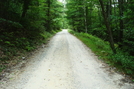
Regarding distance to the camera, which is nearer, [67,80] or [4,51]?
[67,80]

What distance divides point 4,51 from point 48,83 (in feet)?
15.5

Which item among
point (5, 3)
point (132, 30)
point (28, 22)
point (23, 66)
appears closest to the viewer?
point (23, 66)

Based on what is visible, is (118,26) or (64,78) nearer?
(64,78)

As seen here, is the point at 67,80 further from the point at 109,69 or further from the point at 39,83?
the point at 109,69

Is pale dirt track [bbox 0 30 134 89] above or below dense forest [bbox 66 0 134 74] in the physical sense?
below

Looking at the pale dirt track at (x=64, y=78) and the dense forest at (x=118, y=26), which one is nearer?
the pale dirt track at (x=64, y=78)

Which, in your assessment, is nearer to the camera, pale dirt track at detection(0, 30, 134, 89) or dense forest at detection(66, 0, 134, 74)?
pale dirt track at detection(0, 30, 134, 89)

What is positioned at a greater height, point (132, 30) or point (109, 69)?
point (132, 30)

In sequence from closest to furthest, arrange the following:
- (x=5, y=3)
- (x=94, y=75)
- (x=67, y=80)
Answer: (x=67, y=80)
(x=94, y=75)
(x=5, y=3)

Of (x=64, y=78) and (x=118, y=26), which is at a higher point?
(x=118, y=26)

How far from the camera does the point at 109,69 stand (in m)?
5.93

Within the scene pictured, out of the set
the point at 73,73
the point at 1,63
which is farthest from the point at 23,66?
the point at 73,73

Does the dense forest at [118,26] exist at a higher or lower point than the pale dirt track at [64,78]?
higher

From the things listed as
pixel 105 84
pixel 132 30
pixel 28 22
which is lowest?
pixel 105 84
